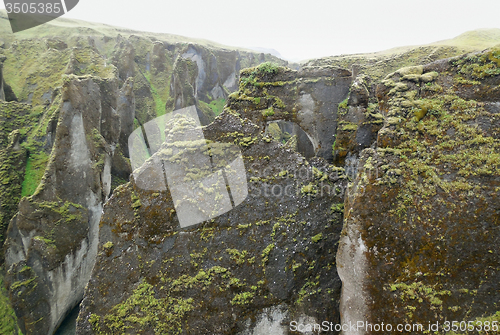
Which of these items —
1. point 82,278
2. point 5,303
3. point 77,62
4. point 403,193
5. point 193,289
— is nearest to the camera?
point 403,193

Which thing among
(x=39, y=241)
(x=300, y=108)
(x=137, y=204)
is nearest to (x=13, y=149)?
(x=39, y=241)

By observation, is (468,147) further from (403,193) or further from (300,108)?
(300,108)

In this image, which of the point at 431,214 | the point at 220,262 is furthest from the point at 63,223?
the point at 431,214

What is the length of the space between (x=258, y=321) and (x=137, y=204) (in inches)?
170

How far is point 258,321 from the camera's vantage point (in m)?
6.55

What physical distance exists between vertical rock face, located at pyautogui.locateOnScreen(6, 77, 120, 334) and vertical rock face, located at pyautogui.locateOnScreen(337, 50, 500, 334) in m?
13.6

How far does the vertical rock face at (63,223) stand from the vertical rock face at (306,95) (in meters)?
9.47

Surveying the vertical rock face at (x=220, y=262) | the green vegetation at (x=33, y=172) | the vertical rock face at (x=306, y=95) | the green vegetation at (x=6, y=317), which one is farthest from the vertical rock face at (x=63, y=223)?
the vertical rock face at (x=306, y=95)

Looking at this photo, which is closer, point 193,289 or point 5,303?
point 193,289

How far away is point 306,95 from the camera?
12.8 metres

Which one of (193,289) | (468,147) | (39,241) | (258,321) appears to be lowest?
(39,241)

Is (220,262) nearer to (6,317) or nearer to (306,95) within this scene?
(306,95)

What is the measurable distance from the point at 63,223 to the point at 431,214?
1554cm

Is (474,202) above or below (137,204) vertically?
above
